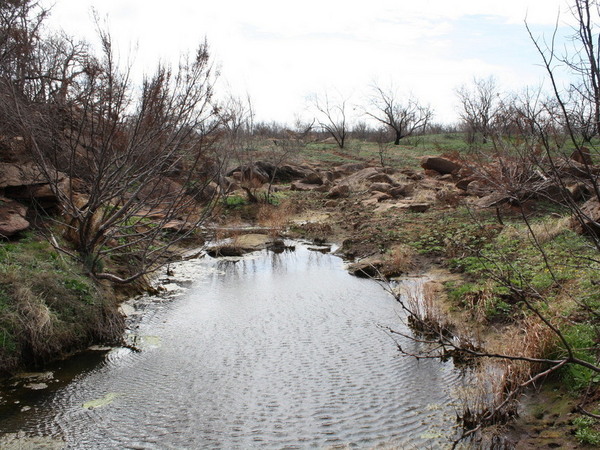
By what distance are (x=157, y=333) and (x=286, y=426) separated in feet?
11.8

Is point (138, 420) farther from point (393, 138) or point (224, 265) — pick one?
point (393, 138)

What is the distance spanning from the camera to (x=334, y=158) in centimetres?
3956

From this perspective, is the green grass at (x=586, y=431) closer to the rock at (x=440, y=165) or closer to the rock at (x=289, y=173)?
the rock at (x=440, y=165)

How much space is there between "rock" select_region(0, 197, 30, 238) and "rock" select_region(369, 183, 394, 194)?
52.3 feet

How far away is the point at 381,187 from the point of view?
2350cm

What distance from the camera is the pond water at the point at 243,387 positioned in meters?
5.26

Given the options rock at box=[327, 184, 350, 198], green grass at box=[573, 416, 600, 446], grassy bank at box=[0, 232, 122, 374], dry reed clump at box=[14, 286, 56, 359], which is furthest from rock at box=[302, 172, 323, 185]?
green grass at box=[573, 416, 600, 446]

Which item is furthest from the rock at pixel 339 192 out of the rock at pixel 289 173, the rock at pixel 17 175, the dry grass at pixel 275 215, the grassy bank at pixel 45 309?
the grassy bank at pixel 45 309

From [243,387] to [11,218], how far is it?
6153 mm

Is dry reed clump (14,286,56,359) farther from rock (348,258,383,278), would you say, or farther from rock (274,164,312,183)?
rock (274,164,312,183)

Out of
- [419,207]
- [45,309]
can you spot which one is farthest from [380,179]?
[45,309]

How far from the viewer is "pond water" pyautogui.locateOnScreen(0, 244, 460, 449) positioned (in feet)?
17.3

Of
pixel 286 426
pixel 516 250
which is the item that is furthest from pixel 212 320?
pixel 516 250

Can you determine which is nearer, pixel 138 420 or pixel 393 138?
pixel 138 420
